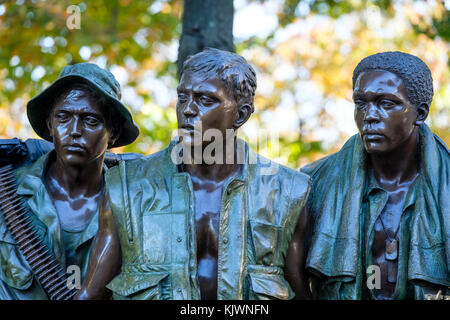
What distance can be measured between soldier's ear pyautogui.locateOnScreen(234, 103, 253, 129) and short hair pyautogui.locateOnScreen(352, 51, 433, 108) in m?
0.86

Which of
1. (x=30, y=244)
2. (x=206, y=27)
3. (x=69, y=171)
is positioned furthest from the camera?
(x=206, y=27)

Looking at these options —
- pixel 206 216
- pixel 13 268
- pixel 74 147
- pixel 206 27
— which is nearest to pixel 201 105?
pixel 206 216

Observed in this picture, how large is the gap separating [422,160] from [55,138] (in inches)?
108

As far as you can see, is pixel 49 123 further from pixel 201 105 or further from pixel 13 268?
pixel 201 105

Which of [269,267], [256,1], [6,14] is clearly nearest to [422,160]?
[269,267]

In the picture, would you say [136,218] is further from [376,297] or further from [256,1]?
[256,1]

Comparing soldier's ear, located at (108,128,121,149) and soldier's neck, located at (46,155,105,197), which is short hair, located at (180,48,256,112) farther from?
soldier's neck, located at (46,155,105,197)

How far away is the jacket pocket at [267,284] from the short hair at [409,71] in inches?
61.3

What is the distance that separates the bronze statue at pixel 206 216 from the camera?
549 cm

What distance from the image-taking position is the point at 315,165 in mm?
6598

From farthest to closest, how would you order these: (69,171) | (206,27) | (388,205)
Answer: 1. (206,27)
2. (69,171)
3. (388,205)

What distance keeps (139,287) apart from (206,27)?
132 inches

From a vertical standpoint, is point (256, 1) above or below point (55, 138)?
above

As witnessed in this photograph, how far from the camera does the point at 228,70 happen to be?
18.4 feet
